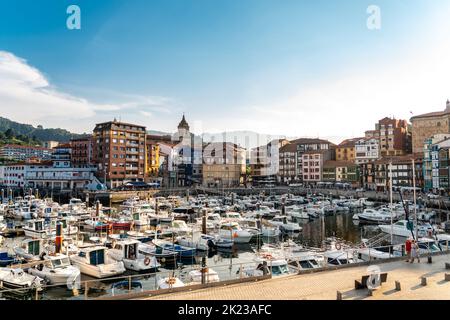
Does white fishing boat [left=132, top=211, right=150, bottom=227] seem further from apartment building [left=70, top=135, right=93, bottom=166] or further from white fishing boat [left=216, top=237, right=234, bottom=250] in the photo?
apartment building [left=70, top=135, right=93, bottom=166]

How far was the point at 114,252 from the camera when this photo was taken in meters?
22.4

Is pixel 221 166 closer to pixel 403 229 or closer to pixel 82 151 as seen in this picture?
pixel 82 151

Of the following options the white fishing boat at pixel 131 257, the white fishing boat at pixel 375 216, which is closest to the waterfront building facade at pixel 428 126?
the white fishing boat at pixel 375 216

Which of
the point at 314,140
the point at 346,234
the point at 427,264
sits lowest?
the point at 346,234

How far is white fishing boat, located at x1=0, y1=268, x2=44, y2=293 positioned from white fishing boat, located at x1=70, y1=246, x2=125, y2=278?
2.63 m

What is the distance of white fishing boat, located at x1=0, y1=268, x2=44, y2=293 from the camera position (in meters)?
16.8

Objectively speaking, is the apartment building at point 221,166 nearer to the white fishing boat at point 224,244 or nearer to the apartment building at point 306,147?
the apartment building at point 306,147

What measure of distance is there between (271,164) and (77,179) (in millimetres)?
51013

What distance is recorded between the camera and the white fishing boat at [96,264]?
19422mm

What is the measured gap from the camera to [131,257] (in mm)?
21688

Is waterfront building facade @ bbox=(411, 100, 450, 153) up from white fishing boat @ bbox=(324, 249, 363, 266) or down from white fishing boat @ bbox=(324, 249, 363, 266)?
up

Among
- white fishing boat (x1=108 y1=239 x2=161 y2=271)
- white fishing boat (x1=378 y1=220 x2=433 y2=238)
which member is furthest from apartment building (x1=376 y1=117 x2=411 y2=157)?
white fishing boat (x1=108 y1=239 x2=161 y2=271)
